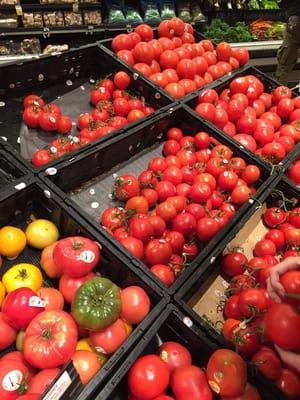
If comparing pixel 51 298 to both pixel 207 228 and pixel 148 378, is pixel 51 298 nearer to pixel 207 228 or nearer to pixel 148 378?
pixel 148 378

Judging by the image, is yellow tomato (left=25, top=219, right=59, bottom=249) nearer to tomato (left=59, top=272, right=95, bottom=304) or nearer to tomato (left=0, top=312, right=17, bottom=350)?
tomato (left=59, top=272, right=95, bottom=304)

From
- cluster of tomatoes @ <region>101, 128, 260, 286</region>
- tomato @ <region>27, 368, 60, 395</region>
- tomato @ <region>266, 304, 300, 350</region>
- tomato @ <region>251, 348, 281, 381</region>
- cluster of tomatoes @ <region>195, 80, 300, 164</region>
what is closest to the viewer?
tomato @ <region>266, 304, 300, 350</region>

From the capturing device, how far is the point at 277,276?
4.21 feet

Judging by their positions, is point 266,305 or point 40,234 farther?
point 40,234

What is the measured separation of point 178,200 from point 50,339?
110 centimetres

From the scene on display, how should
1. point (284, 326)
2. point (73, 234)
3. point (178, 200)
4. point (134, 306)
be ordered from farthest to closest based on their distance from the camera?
point (178, 200), point (73, 234), point (134, 306), point (284, 326)

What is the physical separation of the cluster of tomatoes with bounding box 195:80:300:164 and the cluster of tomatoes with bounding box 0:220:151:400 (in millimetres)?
1458

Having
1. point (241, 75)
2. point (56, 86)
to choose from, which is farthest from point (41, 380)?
point (241, 75)

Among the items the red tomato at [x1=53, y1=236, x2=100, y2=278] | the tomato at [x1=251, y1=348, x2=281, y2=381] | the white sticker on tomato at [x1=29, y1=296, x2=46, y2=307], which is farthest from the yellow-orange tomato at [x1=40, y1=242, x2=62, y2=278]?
the tomato at [x1=251, y1=348, x2=281, y2=381]

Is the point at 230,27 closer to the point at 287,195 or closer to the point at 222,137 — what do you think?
the point at 222,137

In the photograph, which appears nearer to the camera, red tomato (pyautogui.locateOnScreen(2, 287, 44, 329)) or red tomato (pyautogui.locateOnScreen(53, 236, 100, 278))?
red tomato (pyautogui.locateOnScreen(2, 287, 44, 329))

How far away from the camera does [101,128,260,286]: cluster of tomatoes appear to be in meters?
1.95

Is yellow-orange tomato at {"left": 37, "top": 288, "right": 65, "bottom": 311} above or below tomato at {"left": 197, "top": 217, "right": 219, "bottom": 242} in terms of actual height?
above

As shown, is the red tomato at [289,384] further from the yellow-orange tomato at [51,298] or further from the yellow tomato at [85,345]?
the yellow-orange tomato at [51,298]
